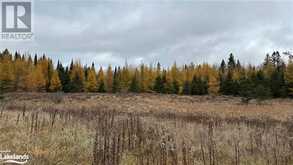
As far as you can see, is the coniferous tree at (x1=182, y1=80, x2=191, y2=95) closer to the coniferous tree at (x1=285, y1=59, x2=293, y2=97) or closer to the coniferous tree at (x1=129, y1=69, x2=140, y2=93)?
the coniferous tree at (x1=129, y1=69, x2=140, y2=93)

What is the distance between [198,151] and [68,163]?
284 centimetres

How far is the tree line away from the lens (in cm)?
5541

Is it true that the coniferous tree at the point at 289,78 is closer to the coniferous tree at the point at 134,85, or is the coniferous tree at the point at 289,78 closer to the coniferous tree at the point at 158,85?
the coniferous tree at the point at 158,85

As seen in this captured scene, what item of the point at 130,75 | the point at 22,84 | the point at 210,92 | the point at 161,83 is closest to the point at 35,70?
the point at 22,84

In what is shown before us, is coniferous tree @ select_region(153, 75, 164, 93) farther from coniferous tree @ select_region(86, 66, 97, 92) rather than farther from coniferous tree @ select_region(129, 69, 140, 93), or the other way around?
coniferous tree @ select_region(86, 66, 97, 92)

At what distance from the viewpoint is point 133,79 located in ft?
226

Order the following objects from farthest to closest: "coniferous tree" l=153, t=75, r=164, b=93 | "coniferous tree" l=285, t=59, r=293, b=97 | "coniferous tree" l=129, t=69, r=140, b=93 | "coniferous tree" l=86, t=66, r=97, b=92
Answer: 1. "coniferous tree" l=129, t=69, r=140, b=93
2. "coniferous tree" l=86, t=66, r=97, b=92
3. "coniferous tree" l=153, t=75, r=164, b=93
4. "coniferous tree" l=285, t=59, r=293, b=97

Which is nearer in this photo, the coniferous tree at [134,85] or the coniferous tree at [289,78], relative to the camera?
the coniferous tree at [289,78]

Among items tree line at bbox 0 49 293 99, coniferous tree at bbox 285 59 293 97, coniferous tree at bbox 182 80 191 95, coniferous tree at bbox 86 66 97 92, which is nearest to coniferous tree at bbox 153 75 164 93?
tree line at bbox 0 49 293 99

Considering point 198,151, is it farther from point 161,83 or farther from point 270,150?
point 161,83

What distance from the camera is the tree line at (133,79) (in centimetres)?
5541

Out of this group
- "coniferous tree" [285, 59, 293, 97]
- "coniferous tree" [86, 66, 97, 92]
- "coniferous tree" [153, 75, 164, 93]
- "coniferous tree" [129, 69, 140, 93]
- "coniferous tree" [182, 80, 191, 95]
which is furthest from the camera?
"coniferous tree" [129, 69, 140, 93]

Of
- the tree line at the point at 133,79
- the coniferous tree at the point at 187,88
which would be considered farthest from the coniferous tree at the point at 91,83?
the coniferous tree at the point at 187,88

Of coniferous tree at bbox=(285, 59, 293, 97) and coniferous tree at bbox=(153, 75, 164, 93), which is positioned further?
coniferous tree at bbox=(153, 75, 164, 93)
